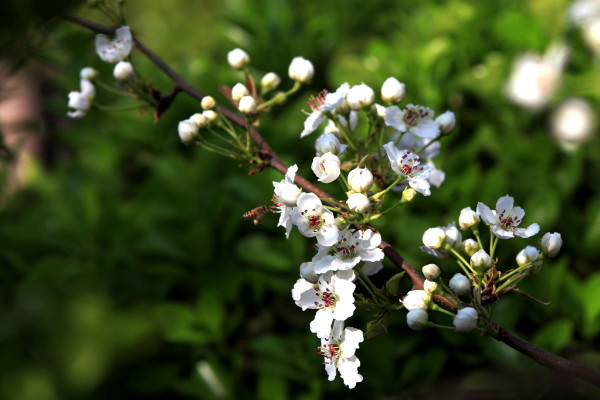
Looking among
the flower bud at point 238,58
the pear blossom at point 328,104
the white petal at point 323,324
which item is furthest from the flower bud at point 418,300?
the flower bud at point 238,58

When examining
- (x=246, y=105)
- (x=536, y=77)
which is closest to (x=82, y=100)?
(x=246, y=105)

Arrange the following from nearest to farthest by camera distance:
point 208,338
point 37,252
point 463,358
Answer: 1. point 463,358
2. point 208,338
3. point 37,252

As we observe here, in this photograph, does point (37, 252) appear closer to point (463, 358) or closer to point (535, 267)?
point (463, 358)

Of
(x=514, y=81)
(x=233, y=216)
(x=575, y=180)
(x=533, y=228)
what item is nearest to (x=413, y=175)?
(x=533, y=228)

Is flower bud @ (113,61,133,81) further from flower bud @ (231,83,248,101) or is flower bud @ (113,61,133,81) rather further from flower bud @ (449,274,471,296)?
flower bud @ (449,274,471,296)

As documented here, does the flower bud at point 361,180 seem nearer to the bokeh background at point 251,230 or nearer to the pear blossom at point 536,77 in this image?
the bokeh background at point 251,230

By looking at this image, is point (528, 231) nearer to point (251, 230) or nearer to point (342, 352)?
point (342, 352)
